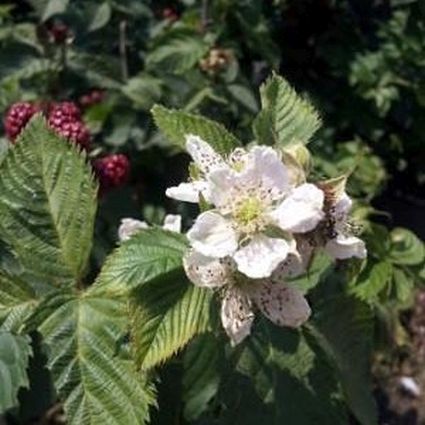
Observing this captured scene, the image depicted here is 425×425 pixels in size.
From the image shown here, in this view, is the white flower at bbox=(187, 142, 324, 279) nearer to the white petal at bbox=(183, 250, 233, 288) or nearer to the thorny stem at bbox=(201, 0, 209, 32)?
the white petal at bbox=(183, 250, 233, 288)

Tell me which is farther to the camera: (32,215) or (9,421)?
(9,421)

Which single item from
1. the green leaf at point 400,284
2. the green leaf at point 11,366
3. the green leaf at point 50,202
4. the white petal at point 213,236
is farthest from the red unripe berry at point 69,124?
the green leaf at point 400,284

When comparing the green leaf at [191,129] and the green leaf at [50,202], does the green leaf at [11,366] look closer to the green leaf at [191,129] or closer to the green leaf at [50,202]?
the green leaf at [50,202]

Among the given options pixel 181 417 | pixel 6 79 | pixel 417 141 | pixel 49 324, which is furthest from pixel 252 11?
pixel 49 324

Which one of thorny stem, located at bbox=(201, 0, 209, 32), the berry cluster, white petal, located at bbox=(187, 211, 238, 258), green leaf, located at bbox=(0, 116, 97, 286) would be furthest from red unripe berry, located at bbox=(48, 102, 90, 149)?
thorny stem, located at bbox=(201, 0, 209, 32)

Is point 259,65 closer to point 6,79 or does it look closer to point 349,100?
point 349,100
